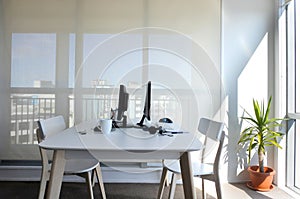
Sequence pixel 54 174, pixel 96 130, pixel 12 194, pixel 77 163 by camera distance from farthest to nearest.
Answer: pixel 12 194 → pixel 77 163 → pixel 96 130 → pixel 54 174

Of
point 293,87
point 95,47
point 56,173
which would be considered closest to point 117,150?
point 56,173

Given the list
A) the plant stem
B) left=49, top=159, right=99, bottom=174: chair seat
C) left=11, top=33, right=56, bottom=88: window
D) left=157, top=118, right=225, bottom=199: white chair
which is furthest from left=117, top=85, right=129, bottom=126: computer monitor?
the plant stem

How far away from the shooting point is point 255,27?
2.94m

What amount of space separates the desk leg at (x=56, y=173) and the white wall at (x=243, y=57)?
2.18m

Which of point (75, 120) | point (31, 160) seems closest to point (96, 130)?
point (75, 120)

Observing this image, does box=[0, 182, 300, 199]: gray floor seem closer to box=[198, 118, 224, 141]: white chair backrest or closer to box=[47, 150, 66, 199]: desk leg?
box=[198, 118, 224, 141]: white chair backrest

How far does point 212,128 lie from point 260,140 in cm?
111

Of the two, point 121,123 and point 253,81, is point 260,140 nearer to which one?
point 253,81

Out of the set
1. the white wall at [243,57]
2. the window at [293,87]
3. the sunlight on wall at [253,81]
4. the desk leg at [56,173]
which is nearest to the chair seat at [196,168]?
the desk leg at [56,173]

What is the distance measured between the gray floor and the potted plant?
0.13 meters

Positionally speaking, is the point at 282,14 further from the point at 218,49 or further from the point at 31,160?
the point at 31,160

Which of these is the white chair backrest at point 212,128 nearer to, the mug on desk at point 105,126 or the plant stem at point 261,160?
the mug on desk at point 105,126

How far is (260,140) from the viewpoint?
2.64 m

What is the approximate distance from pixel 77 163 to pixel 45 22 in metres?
1.92
